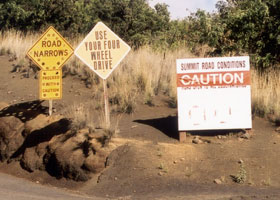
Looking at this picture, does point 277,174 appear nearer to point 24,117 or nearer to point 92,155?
point 92,155

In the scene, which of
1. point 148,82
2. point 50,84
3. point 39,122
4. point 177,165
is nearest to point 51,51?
point 50,84

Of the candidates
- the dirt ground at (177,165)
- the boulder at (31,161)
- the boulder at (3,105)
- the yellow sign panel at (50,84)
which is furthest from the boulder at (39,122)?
the boulder at (3,105)

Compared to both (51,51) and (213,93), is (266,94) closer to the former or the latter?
(213,93)

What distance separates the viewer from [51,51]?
14781mm

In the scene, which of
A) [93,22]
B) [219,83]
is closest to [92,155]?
[219,83]

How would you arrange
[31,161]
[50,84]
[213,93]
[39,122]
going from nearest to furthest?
[213,93] → [31,161] → [39,122] → [50,84]

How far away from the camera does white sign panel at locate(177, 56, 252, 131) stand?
12930mm

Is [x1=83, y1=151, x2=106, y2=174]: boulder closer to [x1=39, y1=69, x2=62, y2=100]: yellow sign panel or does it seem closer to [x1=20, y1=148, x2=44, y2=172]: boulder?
[x1=20, y1=148, x2=44, y2=172]: boulder

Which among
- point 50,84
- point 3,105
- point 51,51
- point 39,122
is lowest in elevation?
point 39,122

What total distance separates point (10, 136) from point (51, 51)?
2390 millimetres

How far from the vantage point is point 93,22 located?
28.0 meters

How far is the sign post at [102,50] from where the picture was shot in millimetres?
13641

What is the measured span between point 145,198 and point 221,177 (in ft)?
5.48

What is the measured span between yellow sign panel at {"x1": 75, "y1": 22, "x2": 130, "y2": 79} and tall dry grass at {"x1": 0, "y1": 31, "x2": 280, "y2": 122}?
5.60 feet
